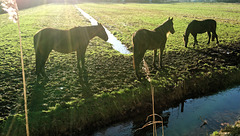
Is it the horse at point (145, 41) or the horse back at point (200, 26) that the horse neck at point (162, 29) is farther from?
the horse back at point (200, 26)

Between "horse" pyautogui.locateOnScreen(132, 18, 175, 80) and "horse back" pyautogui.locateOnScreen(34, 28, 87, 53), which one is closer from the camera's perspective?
"horse back" pyautogui.locateOnScreen(34, 28, 87, 53)

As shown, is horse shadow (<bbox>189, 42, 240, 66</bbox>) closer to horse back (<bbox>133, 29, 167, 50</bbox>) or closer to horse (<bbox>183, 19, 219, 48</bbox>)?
horse (<bbox>183, 19, 219, 48</bbox>)

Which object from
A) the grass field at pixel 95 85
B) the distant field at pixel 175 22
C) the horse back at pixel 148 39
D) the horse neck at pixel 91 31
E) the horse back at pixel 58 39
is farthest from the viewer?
Result: the distant field at pixel 175 22

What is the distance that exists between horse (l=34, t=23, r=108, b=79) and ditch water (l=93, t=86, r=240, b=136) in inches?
195

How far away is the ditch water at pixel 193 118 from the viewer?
6.66 metres

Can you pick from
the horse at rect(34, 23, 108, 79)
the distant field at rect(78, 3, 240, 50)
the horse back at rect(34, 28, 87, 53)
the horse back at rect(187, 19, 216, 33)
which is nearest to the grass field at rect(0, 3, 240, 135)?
the horse at rect(34, 23, 108, 79)

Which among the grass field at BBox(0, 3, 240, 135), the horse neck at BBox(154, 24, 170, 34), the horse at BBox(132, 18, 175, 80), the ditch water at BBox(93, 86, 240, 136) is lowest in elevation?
the ditch water at BBox(93, 86, 240, 136)

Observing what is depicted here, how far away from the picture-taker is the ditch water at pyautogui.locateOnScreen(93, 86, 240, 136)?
6.66m

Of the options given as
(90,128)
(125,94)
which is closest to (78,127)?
(90,128)

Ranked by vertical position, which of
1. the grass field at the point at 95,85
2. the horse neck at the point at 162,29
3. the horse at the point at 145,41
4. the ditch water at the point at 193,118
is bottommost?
the ditch water at the point at 193,118

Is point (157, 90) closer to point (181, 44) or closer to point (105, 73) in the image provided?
point (105, 73)

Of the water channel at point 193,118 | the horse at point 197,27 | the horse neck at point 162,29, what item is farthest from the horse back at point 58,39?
the horse at point 197,27

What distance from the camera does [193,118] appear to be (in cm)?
742

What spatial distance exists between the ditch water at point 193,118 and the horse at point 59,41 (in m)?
4.96
